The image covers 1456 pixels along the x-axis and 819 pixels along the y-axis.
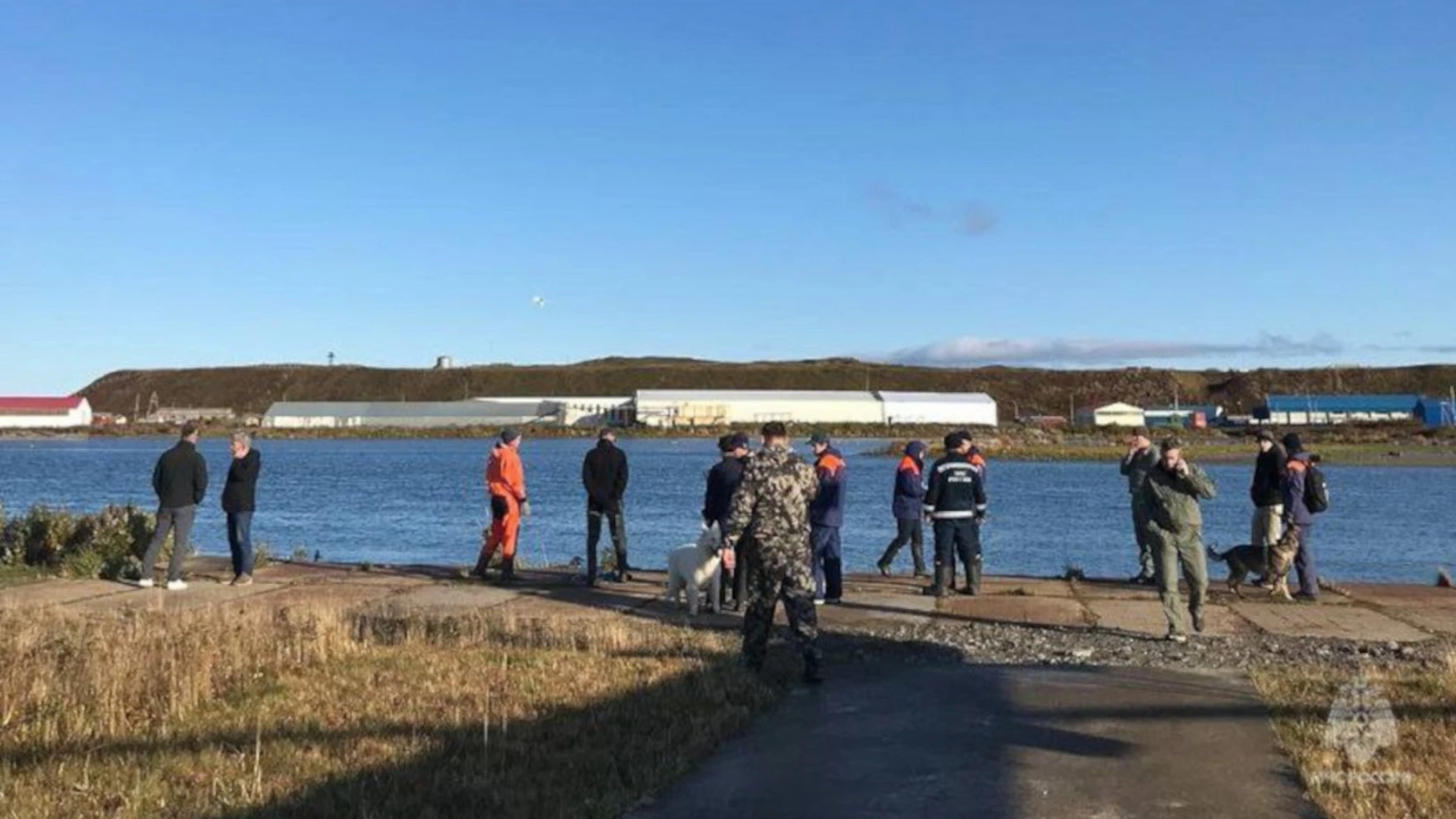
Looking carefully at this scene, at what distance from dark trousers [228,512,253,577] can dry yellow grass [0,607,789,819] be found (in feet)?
12.4

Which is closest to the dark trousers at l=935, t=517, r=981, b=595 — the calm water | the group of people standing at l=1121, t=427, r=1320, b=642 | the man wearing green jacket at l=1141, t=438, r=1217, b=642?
the group of people standing at l=1121, t=427, r=1320, b=642

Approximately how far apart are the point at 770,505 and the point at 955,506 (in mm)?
5108

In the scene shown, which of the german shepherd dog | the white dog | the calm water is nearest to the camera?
the white dog

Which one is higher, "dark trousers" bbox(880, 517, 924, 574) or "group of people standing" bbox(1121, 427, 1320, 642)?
"group of people standing" bbox(1121, 427, 1320, 642)

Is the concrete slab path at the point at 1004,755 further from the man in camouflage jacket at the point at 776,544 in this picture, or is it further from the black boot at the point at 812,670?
the man in camouflage jacket at the point at 776,544

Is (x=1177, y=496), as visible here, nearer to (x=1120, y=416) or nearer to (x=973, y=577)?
(x=973, y=577)

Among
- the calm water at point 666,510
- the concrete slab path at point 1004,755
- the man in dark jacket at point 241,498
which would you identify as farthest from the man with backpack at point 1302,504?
the man in dark jacket at point 241,498

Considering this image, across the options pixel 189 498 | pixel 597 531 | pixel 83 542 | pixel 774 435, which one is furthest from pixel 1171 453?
pixel 83 542

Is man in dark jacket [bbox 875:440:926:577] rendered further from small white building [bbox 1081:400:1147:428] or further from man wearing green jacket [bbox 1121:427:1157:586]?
small white building [bbox 1081:400:1147:428]

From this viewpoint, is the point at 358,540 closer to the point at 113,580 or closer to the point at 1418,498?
the point at 113,580

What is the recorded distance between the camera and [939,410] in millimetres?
146875

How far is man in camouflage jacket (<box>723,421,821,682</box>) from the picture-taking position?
979cm

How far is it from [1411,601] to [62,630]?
13.8 metres

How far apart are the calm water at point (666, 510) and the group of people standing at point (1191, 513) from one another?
8.49 meters
